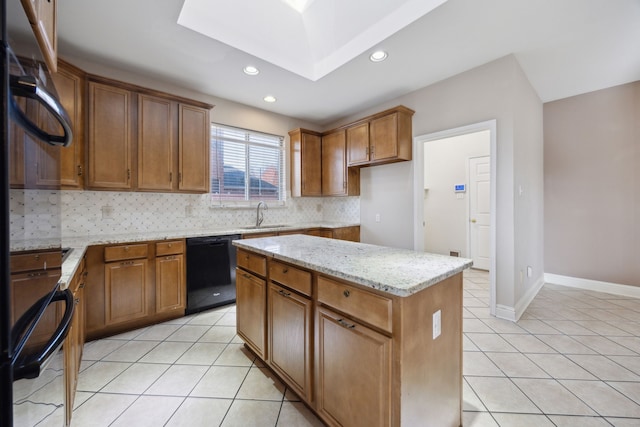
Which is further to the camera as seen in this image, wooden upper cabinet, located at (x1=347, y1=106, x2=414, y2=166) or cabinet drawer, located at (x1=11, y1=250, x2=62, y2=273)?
wooden upper cabinet, located at (x1=347, y1=106, x2=414, y2=166)

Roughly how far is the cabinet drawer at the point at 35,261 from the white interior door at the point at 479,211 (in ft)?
17.6

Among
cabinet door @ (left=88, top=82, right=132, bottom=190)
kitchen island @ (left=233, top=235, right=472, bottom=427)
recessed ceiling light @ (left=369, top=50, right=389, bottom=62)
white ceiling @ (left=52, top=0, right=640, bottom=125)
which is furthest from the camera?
recessed ceiling light @ (left=369, top=50, right=389, bottom=62)

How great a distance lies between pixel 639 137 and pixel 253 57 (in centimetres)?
497

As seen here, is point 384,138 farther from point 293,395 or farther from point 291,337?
point 293,395

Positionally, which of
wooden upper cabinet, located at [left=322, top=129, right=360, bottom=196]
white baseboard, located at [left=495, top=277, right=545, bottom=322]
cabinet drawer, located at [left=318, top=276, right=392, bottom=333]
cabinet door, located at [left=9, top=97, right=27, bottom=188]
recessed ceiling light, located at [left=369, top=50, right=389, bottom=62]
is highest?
recessed ceiling light, located at [left=369, top=50, right=389, bottom=62]

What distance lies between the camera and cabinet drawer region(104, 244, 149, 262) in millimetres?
2377

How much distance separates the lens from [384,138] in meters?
3.55

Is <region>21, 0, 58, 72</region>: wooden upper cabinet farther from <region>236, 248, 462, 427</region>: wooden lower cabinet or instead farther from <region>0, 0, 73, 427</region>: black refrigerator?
<region>236, 248, 462, 427</region>: wooden lower cabinet

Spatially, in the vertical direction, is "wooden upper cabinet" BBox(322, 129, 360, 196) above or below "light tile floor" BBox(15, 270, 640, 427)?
above

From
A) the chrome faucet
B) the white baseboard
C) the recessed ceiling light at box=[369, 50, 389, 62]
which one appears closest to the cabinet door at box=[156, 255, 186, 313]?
the chrome faucet

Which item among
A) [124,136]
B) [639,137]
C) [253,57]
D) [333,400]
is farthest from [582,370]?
[124,136]

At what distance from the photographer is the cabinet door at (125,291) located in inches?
94.2

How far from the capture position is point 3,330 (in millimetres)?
557

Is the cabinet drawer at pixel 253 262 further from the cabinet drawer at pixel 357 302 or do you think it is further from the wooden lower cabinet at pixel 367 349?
the cabinet drawer at pixel 357 302
